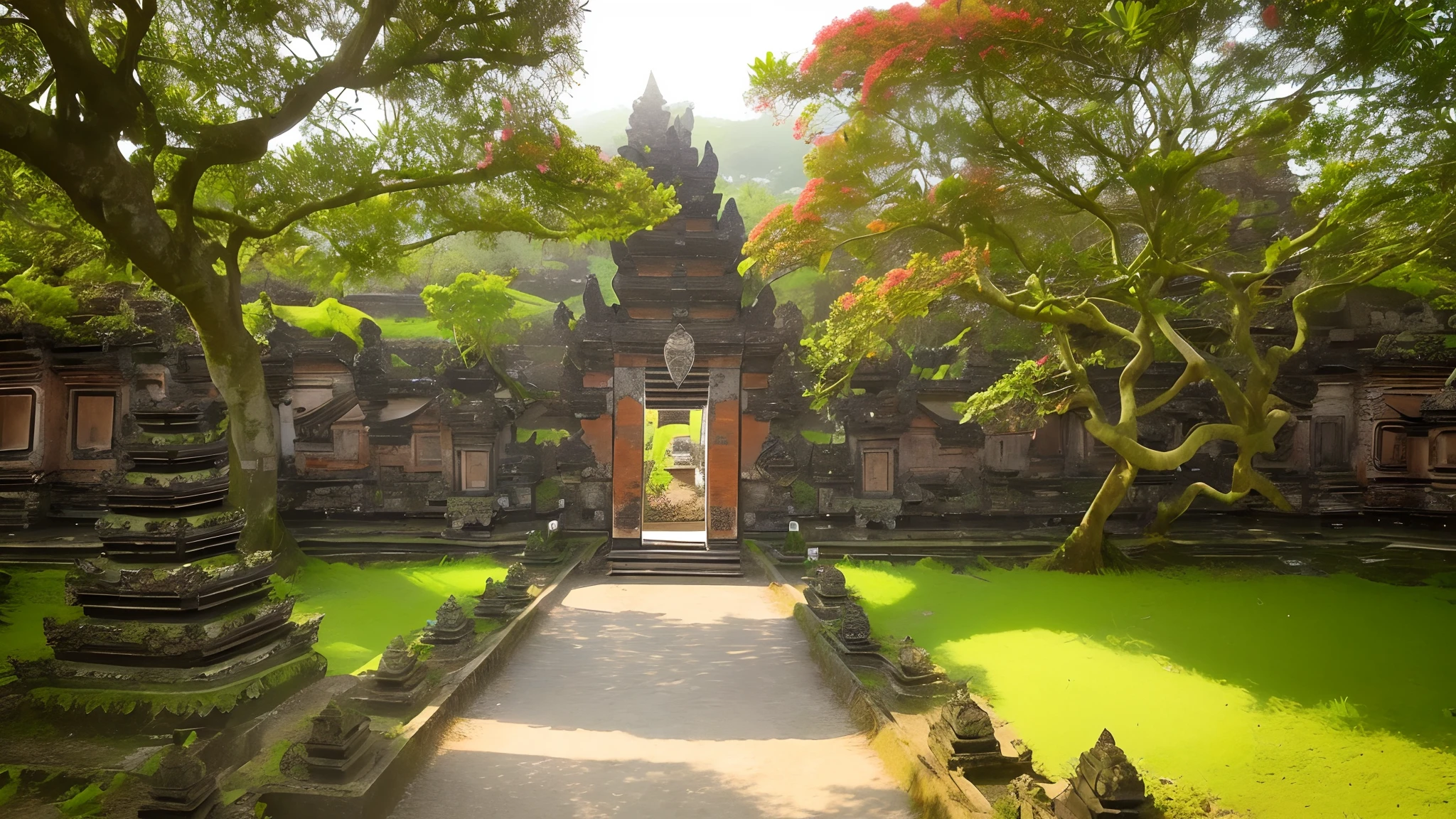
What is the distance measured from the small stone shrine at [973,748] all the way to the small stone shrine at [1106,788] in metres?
0.65

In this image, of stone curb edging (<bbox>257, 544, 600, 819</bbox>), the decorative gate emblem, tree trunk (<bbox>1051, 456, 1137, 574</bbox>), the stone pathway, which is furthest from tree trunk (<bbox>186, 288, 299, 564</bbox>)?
tree trunk (<bbox>1051, 456, 1137, 574</bbox>)

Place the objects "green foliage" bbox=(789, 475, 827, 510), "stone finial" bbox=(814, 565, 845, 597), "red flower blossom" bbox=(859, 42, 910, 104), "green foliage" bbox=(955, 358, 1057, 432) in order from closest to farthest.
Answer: "red flower blossom" bbox=(859, 42, 910, 104) → "stone finial" bbox=(814, 565, 845, 597) → "green foliage" bbox=(955, 358, 1057, 432) → "green foliage" bbox=(789, 475, 827, 510)

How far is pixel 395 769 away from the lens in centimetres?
537

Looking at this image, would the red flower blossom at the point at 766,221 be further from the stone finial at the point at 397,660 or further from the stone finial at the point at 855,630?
the stone finial at the point at 397,660

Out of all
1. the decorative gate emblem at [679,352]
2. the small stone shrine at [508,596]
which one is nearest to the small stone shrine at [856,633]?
the small stone shrine at [508,596]

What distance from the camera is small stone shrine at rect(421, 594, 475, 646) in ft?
27.2

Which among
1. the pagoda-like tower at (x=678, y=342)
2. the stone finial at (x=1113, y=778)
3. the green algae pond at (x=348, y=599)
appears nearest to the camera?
the stone finial at (x=1113, y=778)

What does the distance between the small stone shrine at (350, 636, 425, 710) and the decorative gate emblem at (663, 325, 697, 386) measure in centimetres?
777

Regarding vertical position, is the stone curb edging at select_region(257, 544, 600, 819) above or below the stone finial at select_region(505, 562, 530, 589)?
below

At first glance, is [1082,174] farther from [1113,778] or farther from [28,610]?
[28,610]

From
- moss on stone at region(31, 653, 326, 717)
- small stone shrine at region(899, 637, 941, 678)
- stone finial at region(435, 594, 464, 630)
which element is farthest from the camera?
stone finial at region(435, 594, 464, 630)

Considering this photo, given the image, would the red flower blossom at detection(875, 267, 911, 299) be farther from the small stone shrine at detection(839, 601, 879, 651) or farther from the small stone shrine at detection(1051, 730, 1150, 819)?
the small stone shrine at detection(1051, 730, 1150, 819)

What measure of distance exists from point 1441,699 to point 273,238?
54.1 ft

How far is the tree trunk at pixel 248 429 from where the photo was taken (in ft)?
33.8
